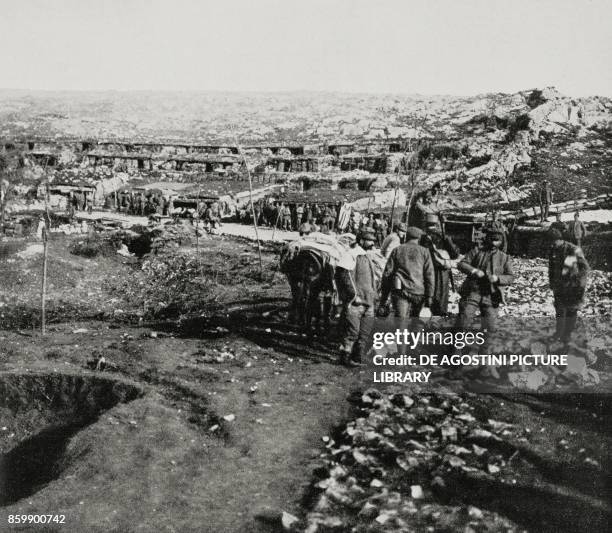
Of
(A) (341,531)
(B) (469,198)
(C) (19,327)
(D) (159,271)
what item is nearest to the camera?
(A) (341,531)

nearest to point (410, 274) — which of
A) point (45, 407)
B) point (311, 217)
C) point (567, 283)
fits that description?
point (567, 283)

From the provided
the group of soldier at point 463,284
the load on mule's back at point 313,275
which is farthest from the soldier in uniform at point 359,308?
the load on mule's back at point 313,275

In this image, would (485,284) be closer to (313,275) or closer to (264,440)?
(313,275)

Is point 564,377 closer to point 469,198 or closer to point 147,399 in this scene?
point 147,399

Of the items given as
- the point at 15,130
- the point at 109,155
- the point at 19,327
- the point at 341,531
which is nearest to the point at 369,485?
the point at 341,531

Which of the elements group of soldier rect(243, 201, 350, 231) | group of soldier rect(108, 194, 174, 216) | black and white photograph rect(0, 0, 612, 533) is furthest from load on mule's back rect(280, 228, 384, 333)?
group of soldier rect(108, 194, 174, 216)

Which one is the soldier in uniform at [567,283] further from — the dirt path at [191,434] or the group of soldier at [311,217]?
the group of soldier at [311,217]

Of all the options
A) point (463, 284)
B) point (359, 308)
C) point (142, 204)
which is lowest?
point (142, 204)
